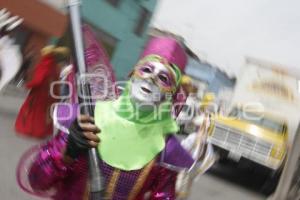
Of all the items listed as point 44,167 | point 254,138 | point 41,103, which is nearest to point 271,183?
point 254,138

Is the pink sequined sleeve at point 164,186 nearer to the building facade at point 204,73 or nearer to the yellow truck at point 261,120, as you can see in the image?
the building facade at point 204,73

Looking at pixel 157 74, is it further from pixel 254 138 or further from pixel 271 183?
pixel 271 183

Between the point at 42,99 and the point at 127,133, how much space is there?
1.30m

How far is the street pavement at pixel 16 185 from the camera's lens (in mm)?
3193

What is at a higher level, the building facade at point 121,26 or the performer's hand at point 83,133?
the building facade at point 121,26

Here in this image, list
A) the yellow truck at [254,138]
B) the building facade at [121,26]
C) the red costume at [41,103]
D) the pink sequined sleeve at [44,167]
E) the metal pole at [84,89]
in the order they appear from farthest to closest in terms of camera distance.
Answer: the yellow truck at [254,138] < the red costume at [41,103] < the building facade at [121,26] < the pink sequined sleeve at [44,167] < the metal pole at [84,89]

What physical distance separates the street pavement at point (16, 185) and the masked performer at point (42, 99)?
0.10 metres

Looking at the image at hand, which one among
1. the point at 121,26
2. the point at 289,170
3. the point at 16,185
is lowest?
the point at 16,185

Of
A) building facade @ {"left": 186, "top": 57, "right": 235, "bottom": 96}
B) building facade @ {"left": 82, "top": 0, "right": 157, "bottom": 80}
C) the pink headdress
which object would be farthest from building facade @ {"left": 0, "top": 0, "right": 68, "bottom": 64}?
the pink headdress

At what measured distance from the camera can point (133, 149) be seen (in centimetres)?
165

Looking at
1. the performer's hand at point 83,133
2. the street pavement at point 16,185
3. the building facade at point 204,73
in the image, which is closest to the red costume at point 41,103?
the street pavement at point 16,185

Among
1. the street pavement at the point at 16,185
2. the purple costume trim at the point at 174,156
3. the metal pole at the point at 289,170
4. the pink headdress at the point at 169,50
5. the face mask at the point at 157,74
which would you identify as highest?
the pink headdress at the point at 169,50

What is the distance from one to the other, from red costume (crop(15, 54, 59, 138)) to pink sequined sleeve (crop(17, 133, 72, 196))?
0.76 meters

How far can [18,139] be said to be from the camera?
4250 mm
